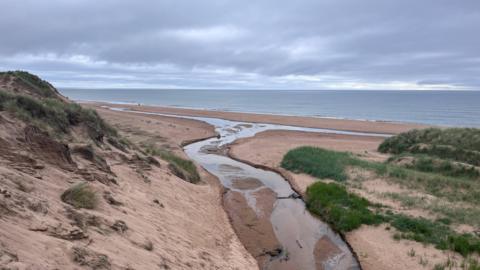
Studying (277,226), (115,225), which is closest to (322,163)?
(277,226)

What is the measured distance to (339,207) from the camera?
1714 cm

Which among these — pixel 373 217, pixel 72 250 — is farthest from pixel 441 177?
pixel 72 250

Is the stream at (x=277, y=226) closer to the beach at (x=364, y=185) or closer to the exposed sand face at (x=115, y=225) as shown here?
the beach at (x=364, y=185)

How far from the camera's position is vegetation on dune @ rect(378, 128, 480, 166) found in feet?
87.2

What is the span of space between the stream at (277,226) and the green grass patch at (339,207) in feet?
1.54

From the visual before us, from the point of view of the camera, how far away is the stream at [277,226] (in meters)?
13.0

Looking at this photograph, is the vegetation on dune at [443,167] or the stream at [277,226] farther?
the vegetation on dune at [443,167]

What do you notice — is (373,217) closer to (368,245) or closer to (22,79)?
(368,245)

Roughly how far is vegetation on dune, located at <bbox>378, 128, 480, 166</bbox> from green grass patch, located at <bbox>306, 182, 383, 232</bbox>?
12616 mm

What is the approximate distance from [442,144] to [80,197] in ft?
95.7

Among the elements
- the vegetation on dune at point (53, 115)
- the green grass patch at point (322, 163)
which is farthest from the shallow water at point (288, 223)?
the vegetation on dune at point (53, 115)

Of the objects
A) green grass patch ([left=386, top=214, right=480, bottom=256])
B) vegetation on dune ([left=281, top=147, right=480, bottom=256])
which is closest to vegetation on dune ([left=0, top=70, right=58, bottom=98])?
vegetation on dune ([left=281, top=147, right=480, bottom=256])

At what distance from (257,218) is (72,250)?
11.4 meters

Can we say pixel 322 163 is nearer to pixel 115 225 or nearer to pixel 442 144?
pixel 442 144
